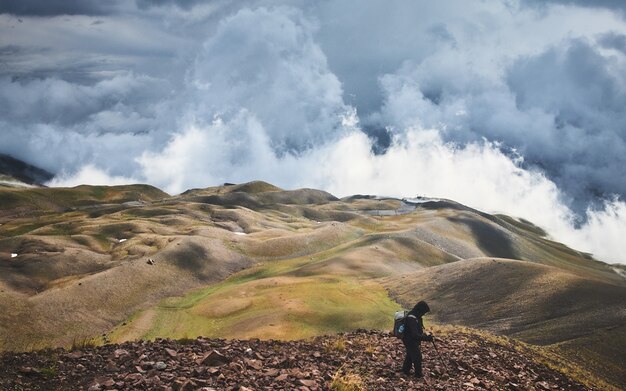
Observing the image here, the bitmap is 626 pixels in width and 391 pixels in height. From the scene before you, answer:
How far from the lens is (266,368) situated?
2238cm

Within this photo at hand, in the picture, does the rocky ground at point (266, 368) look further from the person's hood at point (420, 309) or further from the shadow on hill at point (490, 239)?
the shadow on hill at point (490, 239)

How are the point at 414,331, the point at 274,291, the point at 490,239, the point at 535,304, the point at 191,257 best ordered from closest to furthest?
the point at 414,331, the point at 535,304, the point at 274,291, the point at 191,257, the point at 490,239

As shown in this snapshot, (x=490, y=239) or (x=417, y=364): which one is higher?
(x=490, y=239)

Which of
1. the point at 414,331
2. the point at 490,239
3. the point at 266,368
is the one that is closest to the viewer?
the point at 266,368

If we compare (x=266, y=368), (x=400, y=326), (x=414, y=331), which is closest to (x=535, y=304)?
(x=400, y=326)

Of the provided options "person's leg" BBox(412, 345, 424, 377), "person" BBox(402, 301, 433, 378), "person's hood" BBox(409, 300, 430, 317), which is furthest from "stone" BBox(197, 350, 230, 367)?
"person's hood" BBox(409, 300, 430, 317)

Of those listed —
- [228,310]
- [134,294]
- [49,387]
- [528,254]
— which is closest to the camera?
[49,387]

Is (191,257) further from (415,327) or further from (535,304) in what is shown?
(415,327)

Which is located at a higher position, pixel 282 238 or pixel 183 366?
pixel 282 238

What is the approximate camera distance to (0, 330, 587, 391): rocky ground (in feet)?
61.9

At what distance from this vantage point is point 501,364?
27922 mm

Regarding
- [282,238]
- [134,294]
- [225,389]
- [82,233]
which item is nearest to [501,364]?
[225,389]

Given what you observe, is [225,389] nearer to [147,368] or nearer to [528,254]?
[147,368]

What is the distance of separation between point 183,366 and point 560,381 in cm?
2061
